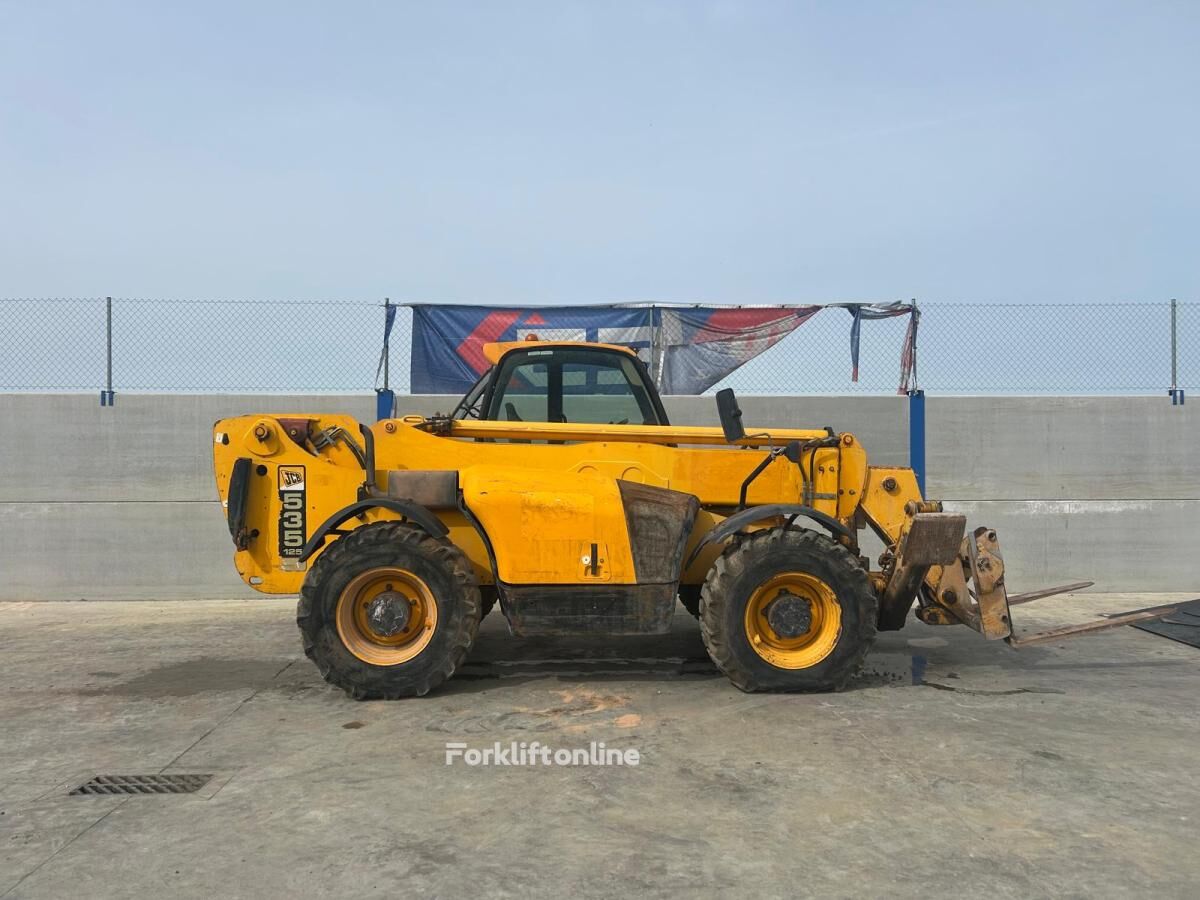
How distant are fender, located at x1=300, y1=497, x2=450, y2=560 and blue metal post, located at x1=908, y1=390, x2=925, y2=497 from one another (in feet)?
19.3

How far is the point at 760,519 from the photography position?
5.46 meters

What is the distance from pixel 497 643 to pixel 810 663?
2.64 meters

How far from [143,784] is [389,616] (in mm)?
1699

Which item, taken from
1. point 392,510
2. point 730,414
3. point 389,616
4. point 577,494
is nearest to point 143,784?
point 389,616

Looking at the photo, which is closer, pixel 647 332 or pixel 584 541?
pixel 584 541

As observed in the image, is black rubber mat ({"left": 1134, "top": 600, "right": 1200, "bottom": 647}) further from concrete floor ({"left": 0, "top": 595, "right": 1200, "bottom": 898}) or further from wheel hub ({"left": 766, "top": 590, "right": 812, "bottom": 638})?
wheel hub ({"left": 766, "top": 590, "right": 812, "bottom": 638})

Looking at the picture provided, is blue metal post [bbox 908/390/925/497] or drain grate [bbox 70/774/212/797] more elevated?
blue metal post [bbox 908/390/925/497]

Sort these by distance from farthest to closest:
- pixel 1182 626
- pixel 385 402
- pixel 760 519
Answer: pixel 385 402
pixel 1182 626
pixel 760 519

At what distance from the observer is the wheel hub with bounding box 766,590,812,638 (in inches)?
209

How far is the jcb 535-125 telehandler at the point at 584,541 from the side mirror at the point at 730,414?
1cm

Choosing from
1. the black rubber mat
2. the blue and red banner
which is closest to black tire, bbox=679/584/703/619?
the blue and red banner

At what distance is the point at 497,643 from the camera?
6.77 metres

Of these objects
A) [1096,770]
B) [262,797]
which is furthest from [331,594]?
[1096,770]

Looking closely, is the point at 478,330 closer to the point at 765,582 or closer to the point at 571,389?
the point at 571,389
